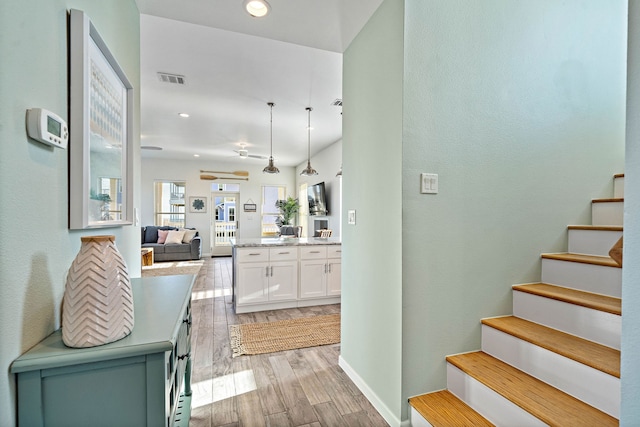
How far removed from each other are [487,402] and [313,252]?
8.74ft

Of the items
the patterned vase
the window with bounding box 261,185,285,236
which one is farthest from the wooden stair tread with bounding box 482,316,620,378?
the window with bounding box 261,185,285,236

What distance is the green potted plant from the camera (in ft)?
29.8

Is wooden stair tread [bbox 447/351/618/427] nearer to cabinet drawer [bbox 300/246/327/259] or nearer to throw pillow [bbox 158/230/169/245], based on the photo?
cabinet drawer [bbox 300/246/327/259]

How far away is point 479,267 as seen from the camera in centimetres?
181

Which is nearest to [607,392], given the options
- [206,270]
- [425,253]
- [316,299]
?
[425,253]

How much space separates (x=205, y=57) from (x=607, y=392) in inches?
150

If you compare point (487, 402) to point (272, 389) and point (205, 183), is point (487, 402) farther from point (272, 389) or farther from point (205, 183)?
point (205, 183)

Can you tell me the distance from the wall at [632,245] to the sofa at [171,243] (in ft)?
26.6

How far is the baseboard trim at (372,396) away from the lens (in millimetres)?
1669

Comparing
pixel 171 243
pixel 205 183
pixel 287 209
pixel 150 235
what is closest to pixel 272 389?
pixel 171 243

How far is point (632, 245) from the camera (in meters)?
0.67

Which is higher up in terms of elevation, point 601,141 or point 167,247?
point 601,141

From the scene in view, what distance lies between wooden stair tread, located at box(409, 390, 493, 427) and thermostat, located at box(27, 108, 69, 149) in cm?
192

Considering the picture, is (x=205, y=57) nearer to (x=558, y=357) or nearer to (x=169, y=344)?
(x=169, y=344)
